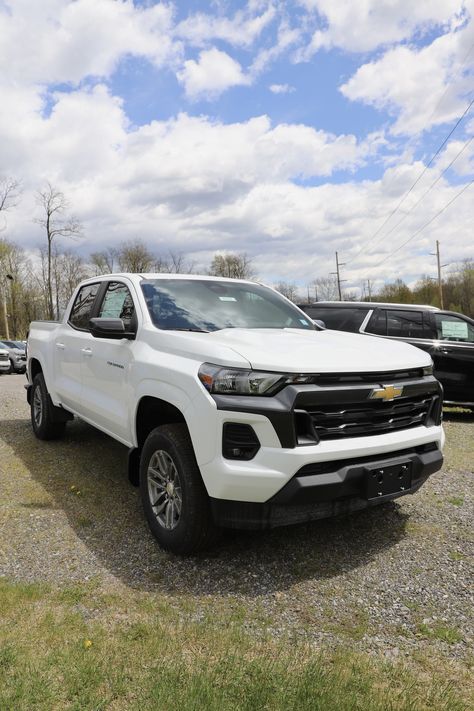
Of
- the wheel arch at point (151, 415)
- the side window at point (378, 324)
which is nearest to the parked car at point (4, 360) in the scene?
the side window at point (378, 324)

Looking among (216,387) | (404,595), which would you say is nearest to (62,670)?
(216,387)

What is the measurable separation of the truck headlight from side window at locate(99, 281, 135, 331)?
51.0 inches

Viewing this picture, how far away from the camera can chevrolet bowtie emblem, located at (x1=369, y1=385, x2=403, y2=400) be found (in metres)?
3.09

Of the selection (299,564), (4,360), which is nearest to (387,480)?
(299,564)

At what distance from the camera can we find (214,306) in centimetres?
420

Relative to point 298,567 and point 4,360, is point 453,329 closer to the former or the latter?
Answer: point 298,567

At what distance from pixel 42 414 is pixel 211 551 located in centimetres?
363

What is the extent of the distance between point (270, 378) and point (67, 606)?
1.69 metres

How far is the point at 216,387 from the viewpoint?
9.64ft

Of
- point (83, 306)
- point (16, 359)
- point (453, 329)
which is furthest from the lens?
point (16, 359)

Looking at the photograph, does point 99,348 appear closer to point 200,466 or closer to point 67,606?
point 200,466

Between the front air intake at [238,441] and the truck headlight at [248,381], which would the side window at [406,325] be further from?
the front air intake at [238,441]

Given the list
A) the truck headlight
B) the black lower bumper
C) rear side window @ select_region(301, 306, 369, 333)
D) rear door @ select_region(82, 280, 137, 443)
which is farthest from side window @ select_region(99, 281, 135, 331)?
rear side window @ select_region(301, 306, 369, 333)

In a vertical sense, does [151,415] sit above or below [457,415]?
above
